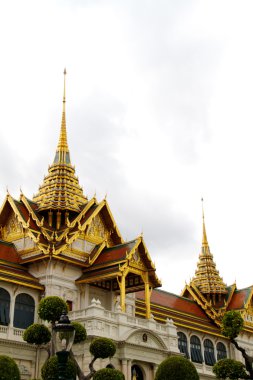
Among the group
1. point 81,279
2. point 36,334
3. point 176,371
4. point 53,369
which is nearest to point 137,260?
point 81,279

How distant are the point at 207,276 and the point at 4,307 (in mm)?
30839

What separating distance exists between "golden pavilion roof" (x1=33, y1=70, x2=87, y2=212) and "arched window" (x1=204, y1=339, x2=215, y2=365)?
16.0 m

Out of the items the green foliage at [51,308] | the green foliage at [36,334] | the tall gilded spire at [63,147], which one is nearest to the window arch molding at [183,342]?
the tall gilded spire at [63,147]

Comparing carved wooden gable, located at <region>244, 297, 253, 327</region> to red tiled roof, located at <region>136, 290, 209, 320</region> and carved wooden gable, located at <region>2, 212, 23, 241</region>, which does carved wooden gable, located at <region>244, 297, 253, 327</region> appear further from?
carved wooden gable, located at <region>2, 212, 23, 241</region>

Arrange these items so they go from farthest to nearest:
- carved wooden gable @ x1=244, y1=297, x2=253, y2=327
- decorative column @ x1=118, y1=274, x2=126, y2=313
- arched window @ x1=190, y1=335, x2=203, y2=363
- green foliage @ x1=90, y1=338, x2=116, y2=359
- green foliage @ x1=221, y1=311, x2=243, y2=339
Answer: carved wooden gable @ x1=244, y1=297, x2=253, y2=327, arched window @ x1=190, y1=335, x2=203, y2=363, decorative column @ x1=118, y1=274, x2=126, y2=313, green foliage @ x1=221, y1=311, x2=243, y2=339, green foliage @ x1=90, y1=338, x2=116, y2=359

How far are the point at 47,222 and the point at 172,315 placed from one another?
1298cm

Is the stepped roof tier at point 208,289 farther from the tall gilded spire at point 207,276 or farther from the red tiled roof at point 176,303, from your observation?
the red tiled roof at point 176,303

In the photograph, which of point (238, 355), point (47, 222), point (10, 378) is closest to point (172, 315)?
point (238, 355)

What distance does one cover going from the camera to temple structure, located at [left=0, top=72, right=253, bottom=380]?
3472 cm

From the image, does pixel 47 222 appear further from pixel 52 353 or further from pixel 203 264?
pixel 203 264

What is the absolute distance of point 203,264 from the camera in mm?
63812

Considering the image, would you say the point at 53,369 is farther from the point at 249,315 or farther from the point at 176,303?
the point at 249,315

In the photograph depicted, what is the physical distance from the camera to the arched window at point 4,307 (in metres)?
34.7

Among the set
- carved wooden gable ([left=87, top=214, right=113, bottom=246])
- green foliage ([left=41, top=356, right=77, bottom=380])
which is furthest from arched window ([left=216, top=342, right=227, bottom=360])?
green foliage ([left=41, top=356, right=77, bottom=380])
